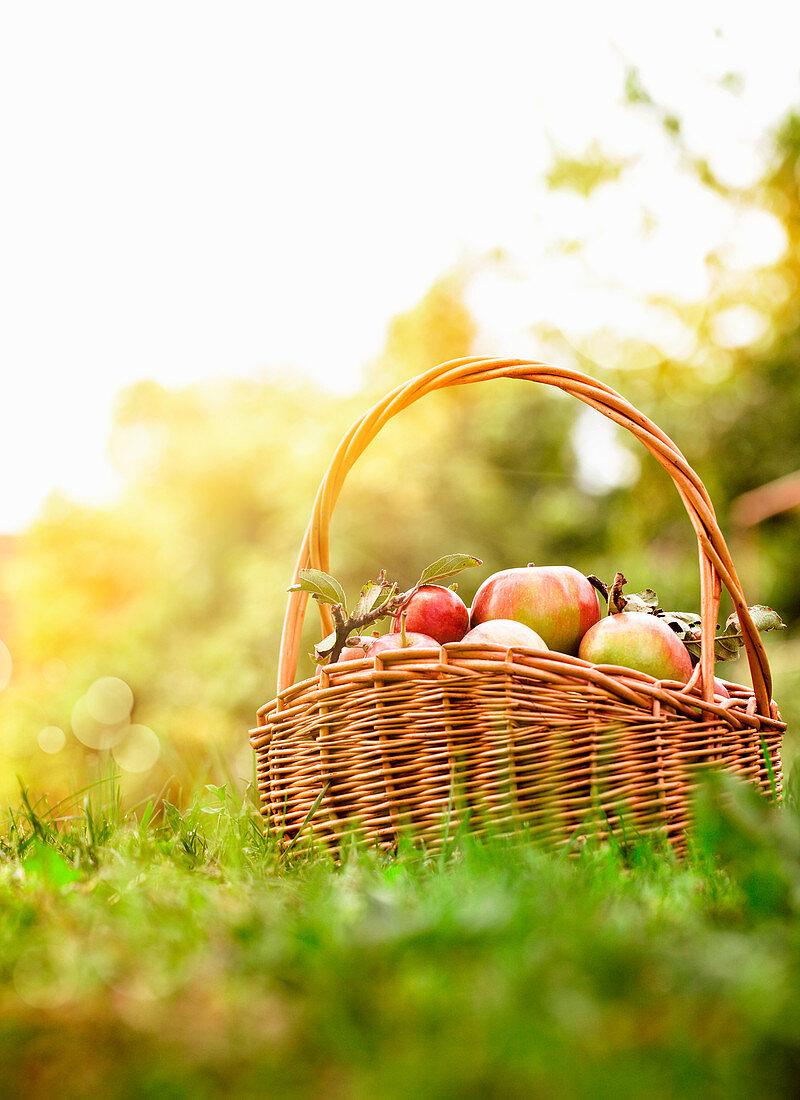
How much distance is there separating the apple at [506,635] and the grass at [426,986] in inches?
17.1

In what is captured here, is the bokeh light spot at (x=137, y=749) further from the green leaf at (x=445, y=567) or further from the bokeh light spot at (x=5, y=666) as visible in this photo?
the green leaf at (x=445, y=567)

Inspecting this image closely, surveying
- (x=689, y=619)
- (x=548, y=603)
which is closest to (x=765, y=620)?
(x=689, y=619)

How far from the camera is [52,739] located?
6.75 metres

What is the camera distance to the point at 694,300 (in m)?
6.92

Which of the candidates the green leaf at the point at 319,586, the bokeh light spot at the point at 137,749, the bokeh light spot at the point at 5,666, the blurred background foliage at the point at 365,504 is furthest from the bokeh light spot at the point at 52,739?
the green leaf at the point at 319,586

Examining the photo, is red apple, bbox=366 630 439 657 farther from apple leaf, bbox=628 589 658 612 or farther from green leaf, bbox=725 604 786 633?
green leaf, bbox=725 604 786 633

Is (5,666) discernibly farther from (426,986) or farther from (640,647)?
(426,986)

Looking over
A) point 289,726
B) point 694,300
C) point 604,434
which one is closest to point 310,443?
point 604,434

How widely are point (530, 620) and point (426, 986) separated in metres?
0.92

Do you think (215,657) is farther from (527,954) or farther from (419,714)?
(527,954)

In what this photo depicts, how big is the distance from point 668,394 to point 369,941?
660 centimetres

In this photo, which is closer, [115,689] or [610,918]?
[610,918]

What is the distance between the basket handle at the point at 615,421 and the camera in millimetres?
1270

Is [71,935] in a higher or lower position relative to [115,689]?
lower
